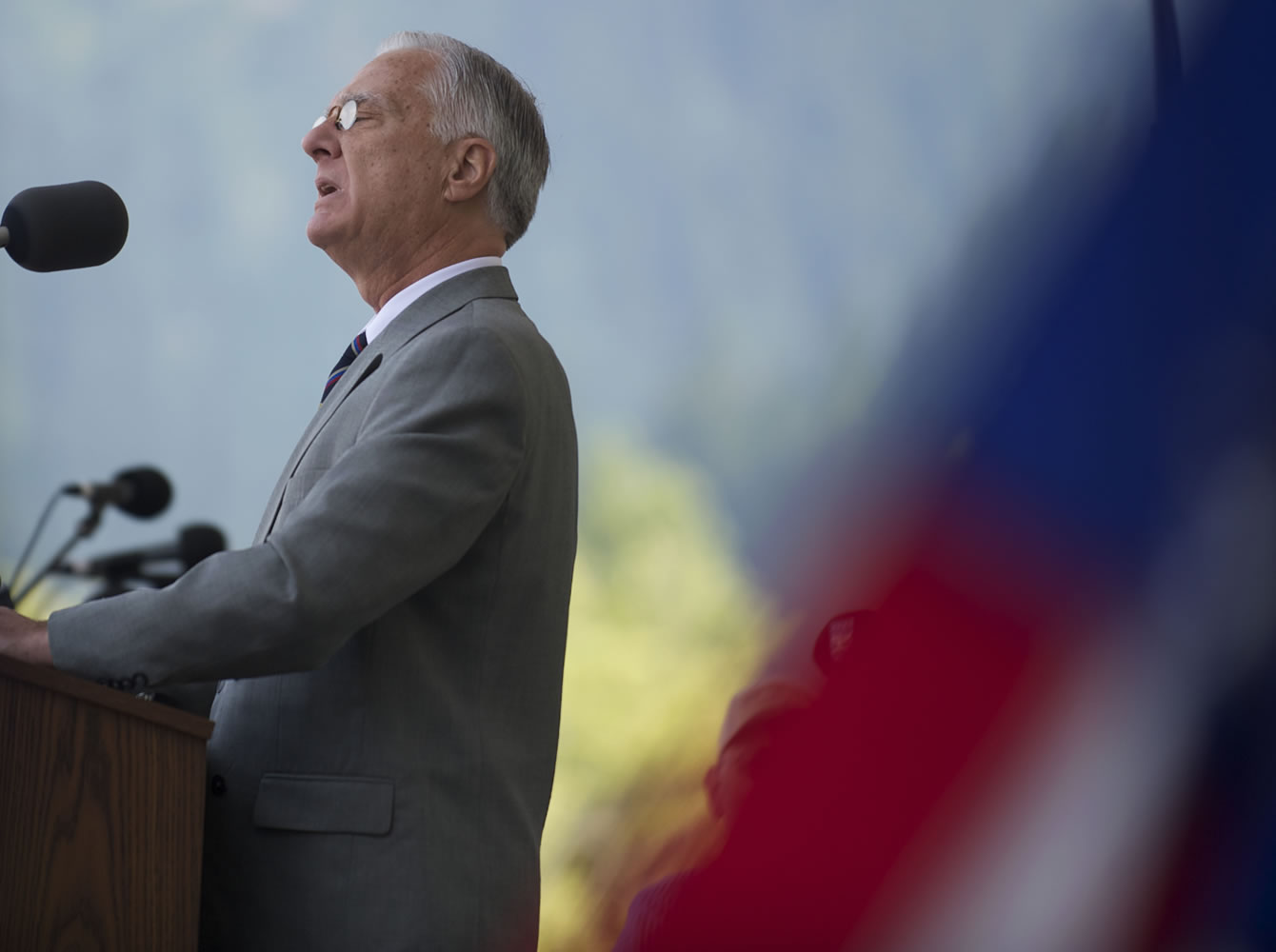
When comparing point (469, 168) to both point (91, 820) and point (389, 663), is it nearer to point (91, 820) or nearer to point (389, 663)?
point (389, 663)

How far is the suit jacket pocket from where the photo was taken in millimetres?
1130

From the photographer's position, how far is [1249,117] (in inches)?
87.5

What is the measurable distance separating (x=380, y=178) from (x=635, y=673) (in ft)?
4.66

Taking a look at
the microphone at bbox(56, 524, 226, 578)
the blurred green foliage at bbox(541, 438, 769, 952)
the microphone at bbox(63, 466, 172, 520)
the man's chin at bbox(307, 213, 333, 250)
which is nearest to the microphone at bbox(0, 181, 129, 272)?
the man's chin at bbox(307, 213, 333, 250)

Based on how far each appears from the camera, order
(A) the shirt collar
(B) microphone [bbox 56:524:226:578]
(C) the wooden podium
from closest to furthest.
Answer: (C) the wooden podium
(A) the shirt collar
(B) microphone [bbox 56:524:226:578]

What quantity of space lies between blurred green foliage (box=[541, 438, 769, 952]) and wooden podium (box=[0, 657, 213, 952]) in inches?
62.1

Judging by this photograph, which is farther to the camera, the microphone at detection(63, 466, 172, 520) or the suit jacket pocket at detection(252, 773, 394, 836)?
the microphone at detection(63, 466, 172, 520)

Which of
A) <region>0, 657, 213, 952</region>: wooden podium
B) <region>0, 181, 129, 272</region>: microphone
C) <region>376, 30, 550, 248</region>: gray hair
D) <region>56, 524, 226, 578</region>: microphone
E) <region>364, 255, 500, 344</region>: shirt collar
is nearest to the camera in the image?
<region>0, 657, 213, 952</region>: wooden podium

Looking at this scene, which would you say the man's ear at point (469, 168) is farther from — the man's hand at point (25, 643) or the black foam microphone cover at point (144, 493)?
the black foam microphone cover at point (144, 493)

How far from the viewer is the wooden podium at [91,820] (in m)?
0.96

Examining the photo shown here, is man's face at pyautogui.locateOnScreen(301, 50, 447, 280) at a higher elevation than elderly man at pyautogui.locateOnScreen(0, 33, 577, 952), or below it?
higher

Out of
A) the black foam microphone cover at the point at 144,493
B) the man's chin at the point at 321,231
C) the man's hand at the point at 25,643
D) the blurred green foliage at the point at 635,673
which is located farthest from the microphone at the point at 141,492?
the man's hand at the point at 25,643

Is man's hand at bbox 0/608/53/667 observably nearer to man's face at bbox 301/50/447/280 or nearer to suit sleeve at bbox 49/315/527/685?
suit sleeve at bbox 49/315/527/685

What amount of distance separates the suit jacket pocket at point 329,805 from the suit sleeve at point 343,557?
0.13 meters
